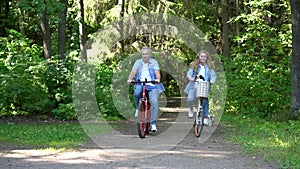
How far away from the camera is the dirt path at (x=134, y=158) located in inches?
247

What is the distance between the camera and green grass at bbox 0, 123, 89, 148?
26.8 ft

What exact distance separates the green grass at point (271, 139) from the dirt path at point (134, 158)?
0.24m

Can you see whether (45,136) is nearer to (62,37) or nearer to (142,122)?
(142,122)

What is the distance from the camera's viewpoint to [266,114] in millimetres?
13703

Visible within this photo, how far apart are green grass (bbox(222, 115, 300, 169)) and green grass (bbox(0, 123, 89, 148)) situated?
10.2 feet

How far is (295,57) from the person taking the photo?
10.9 meters

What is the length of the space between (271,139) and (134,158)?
9.56 feet

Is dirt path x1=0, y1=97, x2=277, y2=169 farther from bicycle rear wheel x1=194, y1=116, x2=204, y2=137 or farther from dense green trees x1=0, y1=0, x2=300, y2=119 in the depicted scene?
dense green trees x1=0, y1=0, x2=300, y2=119

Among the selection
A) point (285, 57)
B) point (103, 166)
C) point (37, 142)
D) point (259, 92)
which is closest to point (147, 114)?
point (37, 142)

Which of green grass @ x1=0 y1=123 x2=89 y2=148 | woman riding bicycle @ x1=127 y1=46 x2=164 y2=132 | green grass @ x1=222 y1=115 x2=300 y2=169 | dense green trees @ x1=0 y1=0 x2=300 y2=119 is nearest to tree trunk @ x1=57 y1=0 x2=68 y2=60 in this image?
dense green trees @ x1=0 y1=0 x2=300 y2=119

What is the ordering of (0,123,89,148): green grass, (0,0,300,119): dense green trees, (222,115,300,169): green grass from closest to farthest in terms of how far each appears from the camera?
(222,115,300,169): green grass, (0,123,89,148): green grass, (0,0,300,119): dense green trees

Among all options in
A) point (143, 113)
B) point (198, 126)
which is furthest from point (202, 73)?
point (143, 113)

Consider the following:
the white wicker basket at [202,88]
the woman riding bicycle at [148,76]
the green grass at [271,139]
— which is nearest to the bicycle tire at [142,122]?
the woman riding bicycle at [148,76]

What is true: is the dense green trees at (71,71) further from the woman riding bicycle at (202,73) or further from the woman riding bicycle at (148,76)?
the woman riding bicycle at (148,76)
